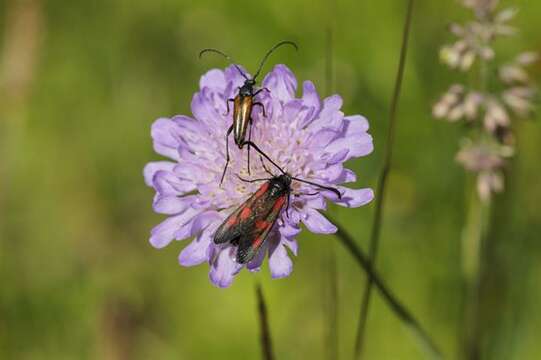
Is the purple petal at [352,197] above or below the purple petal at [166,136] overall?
below

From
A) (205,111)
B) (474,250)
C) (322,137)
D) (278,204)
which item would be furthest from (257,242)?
(474,250)

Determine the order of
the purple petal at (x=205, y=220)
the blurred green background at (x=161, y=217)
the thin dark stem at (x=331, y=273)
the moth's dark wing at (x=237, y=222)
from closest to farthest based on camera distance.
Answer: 1. the moth's dark wing at (x=237, y=222)
2. the purple petal at (x=205, y=220)
3. the thin dark stem at (x=331, y=273)
4. the blurred green background at (x=161, y=217)

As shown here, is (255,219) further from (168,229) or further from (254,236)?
(168,229)

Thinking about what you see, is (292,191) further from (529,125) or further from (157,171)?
(529,125)

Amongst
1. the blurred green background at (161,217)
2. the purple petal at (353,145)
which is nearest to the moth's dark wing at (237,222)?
the purple petal at (353,145)

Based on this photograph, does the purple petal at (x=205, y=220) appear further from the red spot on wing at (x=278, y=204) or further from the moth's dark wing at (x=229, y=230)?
the red spot on wing at (x=278, y=204)
